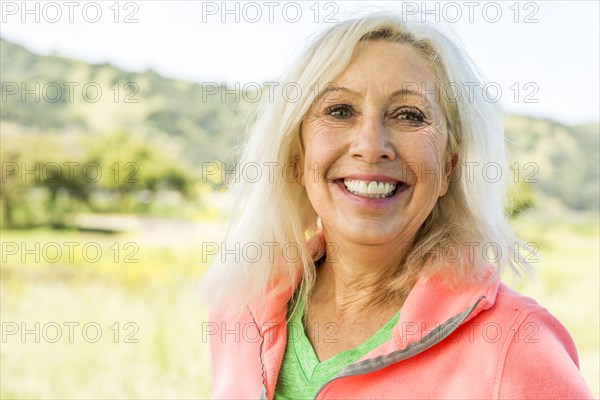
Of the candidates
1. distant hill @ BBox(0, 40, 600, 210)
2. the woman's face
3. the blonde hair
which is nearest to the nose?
the woman's face

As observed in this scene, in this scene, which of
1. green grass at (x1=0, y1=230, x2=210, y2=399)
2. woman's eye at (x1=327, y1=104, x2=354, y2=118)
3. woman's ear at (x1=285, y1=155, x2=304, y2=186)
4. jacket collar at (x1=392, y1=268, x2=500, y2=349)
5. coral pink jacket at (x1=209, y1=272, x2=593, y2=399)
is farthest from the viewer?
green grass at (x1=0, y1=230, x2=210, y2=399)

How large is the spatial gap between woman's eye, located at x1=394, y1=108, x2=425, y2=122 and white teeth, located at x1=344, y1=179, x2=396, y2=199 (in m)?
0.11

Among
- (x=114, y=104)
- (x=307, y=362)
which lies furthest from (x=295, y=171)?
(x=114, y=104)

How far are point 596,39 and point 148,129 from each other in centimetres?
320

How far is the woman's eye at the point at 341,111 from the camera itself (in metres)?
1.12

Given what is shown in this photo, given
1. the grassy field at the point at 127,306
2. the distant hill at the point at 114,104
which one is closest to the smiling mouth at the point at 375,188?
the grassy field at the point at 127,306

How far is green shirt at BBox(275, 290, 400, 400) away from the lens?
112cm

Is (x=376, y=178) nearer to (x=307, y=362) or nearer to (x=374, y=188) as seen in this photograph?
(x=374, y=188)

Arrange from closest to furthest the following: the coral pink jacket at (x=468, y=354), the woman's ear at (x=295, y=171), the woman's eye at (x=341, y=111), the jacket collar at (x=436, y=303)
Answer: the coral pink jacket at (x=468, y=354), the jacket collar at (x=436, y=303), the woman's eye at (x=341, y=111), the woman's ear at (x=295, y=171)

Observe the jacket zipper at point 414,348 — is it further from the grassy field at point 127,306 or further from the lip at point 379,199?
the grassy field at point 127,306

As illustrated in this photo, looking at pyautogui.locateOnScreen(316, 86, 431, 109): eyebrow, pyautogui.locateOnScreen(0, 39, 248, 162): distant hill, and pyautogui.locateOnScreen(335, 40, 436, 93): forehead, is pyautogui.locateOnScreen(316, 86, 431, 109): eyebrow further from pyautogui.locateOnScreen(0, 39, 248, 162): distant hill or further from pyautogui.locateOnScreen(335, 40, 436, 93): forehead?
pyautogui.locateOnScreen(0, 39, 248, 162): distant hill

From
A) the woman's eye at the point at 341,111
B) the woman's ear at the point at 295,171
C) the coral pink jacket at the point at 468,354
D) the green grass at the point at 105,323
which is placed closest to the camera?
the coral pink jacket at the point at 468,354

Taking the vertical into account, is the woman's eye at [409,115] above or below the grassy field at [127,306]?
above

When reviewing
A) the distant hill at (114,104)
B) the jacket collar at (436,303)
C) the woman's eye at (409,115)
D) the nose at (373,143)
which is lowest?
the jacket collar at (436,303)
